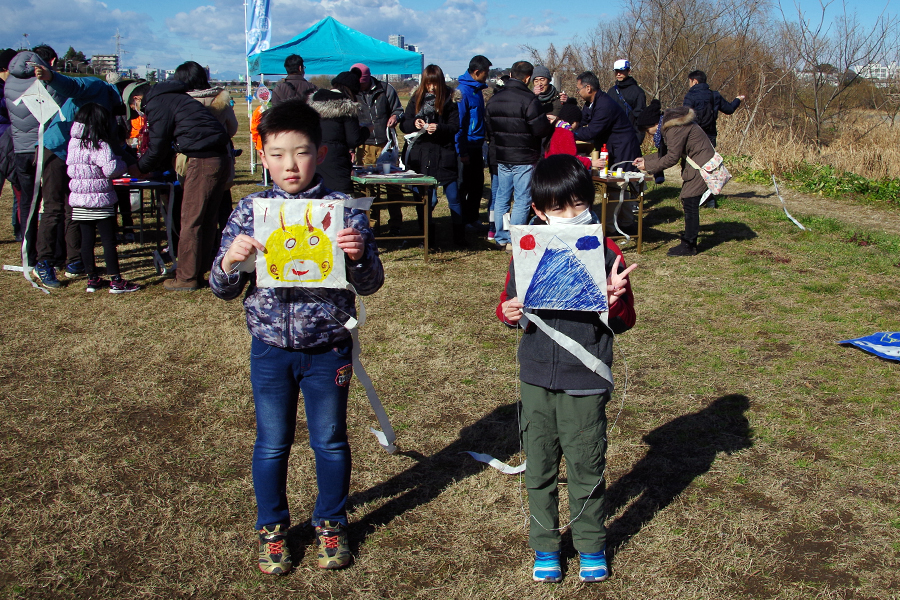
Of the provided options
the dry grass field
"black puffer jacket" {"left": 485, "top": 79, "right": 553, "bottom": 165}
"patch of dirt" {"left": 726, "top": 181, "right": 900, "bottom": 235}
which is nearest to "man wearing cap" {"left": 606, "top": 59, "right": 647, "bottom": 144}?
"patch of dirt" {"left": 726, "top": 181, "right": 900, "bottom": 235}

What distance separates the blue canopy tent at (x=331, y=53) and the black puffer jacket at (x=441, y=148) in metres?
7.23

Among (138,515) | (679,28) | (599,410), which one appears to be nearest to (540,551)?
(599,410)

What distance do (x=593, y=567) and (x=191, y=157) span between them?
498 centimetres

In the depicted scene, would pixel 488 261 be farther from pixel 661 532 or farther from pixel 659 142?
pixel 661 532

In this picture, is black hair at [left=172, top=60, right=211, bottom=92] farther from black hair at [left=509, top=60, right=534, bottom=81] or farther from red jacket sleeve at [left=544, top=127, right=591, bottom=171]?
red jacket sleeve at [left=544, top=127, right=591, bottom=171]

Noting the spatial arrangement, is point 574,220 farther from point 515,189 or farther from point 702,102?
point 702,102

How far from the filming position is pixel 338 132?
22.4ft

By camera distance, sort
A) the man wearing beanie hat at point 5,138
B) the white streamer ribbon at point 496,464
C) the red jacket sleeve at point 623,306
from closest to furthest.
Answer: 1. the red jacket sleeve at point 623,306
2. the white streamer ribbon at point 496,464
3. the man wearing beanie hat at point 5,138

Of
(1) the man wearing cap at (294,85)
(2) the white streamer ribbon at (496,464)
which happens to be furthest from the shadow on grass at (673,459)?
(1) the man wearing cap at (294,85)

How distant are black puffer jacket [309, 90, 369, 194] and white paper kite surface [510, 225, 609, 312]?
474cm

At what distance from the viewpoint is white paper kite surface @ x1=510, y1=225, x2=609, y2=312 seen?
234 cm

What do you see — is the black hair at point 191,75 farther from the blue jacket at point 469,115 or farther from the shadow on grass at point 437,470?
the shadow on grass at point 437,470

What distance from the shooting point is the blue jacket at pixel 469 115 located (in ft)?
26.6

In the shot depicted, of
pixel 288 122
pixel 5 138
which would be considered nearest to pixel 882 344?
pixel 288 122
